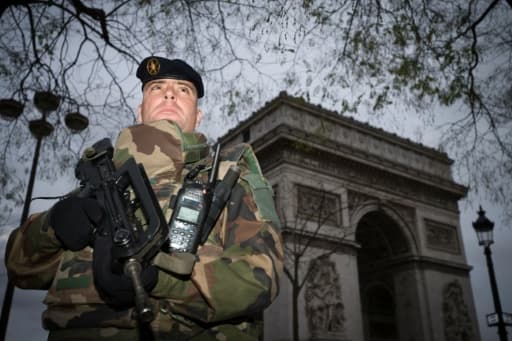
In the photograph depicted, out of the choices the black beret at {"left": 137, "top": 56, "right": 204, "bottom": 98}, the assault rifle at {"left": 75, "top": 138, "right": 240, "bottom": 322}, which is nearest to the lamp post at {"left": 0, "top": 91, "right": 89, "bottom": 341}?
the black beret at {"left": 137, "top": 56, "right": 204, "bottom": 98}

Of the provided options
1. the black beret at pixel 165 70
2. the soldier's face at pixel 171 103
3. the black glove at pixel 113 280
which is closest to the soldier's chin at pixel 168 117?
the soldier's face at pixel 171 103

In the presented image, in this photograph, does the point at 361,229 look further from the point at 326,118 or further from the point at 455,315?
the point at 326,118

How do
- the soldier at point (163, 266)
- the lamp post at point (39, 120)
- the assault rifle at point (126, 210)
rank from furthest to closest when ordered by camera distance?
the lamp post at point (39, 120) < the soldier at point (163, 266) < the assault rifle at point (126, 210)

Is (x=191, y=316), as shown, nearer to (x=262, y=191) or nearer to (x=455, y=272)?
(x=262, y=191)

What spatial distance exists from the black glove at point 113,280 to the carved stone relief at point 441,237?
73.8ft

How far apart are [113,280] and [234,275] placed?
1.62ft

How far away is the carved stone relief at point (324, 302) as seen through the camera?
51.3ft

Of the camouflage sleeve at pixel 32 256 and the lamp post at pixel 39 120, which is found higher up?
the lamp post at pixel 39 120

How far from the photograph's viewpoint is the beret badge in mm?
2463

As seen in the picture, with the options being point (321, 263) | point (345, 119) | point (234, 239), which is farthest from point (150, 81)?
point (345, 119)

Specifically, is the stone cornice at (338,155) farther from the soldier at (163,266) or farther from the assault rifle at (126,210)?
the assault rifle at (126,210)

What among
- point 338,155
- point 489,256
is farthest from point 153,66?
point 338,155

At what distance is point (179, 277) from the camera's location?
164 cm

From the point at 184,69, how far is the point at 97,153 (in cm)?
84
